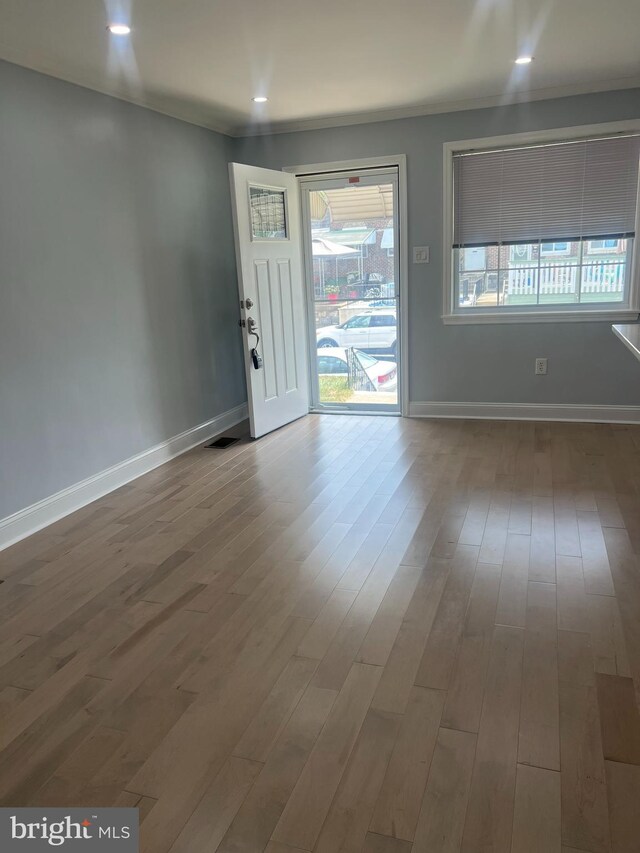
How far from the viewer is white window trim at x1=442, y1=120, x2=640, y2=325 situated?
14.3ft

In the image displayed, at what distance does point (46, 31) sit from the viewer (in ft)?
9.34

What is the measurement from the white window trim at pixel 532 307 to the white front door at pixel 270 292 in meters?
1.23

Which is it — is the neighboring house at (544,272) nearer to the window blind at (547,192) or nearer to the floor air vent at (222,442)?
the window blind at (547,192)

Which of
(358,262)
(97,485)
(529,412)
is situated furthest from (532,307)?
(97,485)

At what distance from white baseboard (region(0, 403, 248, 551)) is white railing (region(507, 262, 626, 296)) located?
257 centimetres

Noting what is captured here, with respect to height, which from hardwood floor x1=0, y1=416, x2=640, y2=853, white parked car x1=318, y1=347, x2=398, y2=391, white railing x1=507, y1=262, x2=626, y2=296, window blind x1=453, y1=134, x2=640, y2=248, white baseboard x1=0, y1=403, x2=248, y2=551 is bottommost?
hardwood floor x1=0, y1=416, x2=640, y2=853

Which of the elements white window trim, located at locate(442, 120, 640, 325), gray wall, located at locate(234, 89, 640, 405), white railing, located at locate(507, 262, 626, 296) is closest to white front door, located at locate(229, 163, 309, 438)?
gray wall, located at locate(234, 89, 640, 405)

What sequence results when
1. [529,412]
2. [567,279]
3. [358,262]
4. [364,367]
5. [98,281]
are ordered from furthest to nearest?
[364,367] → [358,262] → [529,412] → [567,279] → [98,281]

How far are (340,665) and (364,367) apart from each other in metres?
3.63

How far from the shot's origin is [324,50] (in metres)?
3.27

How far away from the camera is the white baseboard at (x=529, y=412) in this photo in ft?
15.5

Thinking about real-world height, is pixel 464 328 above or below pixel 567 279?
below

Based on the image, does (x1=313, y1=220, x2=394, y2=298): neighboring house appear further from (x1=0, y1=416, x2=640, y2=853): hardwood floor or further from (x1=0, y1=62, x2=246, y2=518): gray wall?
(x1=0, y1=416, x2=640, y2=853): hardwood floor

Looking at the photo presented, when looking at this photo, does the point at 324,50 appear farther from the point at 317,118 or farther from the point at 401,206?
the point at 401,206
